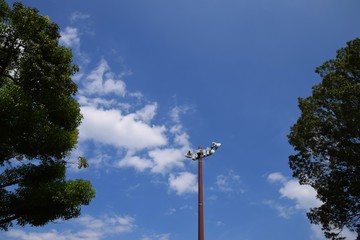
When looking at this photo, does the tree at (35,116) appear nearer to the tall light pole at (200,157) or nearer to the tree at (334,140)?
the tall light pole at (200,157)

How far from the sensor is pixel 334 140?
1480 centimetres

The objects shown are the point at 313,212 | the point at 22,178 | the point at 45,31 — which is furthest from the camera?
the point at 313,212

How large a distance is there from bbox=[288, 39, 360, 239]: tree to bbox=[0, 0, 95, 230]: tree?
10.1m

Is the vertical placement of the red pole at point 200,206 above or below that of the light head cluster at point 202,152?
below

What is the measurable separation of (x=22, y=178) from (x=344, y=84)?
13040mm

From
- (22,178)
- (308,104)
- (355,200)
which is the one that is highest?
(308,104)

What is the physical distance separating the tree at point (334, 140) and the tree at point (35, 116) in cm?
1014

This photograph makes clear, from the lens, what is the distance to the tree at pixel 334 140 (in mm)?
13984

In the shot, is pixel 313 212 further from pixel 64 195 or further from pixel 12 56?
pixel 12 56

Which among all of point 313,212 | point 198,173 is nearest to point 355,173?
point 313,212

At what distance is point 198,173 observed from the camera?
1242 centimetres

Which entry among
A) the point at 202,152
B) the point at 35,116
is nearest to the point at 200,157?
the point at 202,152

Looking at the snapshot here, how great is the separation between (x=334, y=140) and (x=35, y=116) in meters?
12.1

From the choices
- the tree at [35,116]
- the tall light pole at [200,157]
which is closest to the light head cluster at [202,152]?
the tall light pole at [200,157]
